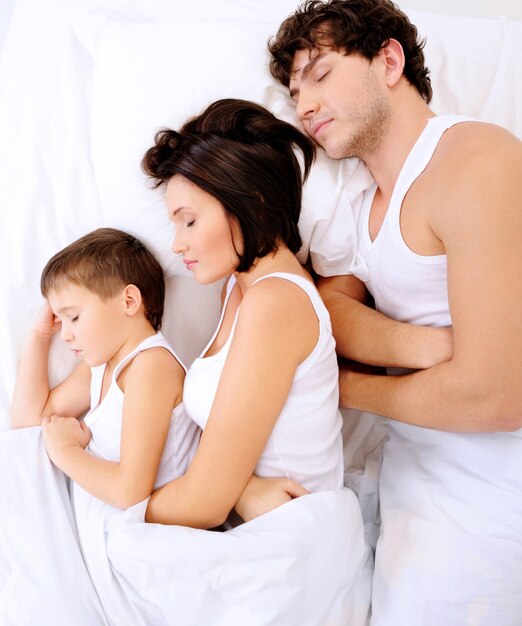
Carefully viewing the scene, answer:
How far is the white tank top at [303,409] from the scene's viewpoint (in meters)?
1.08

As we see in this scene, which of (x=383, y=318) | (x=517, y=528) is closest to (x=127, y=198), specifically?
(x=383, y=318)

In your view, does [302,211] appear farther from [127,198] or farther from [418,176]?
[127,198]

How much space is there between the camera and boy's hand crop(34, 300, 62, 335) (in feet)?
4.24

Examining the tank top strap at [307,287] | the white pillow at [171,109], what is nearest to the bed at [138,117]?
the white pillow at [171,109]

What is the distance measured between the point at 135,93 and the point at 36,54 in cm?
36

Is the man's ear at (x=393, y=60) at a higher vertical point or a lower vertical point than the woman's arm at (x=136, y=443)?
higher

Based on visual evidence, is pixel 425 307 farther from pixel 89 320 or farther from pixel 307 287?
pixel 89 320

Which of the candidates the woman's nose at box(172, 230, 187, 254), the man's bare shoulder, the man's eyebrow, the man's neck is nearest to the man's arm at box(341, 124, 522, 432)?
the man's bare shoulder

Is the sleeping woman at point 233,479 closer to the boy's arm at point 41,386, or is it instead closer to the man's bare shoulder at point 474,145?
the boy's arm at point 41,386

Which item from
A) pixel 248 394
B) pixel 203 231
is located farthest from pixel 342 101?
pixel 248 394

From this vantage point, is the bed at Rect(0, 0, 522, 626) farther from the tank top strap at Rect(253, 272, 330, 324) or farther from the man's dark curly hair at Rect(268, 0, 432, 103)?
the tank top strap at Rect(253, 272, 330, 324)

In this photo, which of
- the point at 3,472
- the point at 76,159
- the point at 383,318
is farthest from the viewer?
the point at 76,159

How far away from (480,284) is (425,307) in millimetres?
232

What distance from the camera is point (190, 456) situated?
1244 mm
